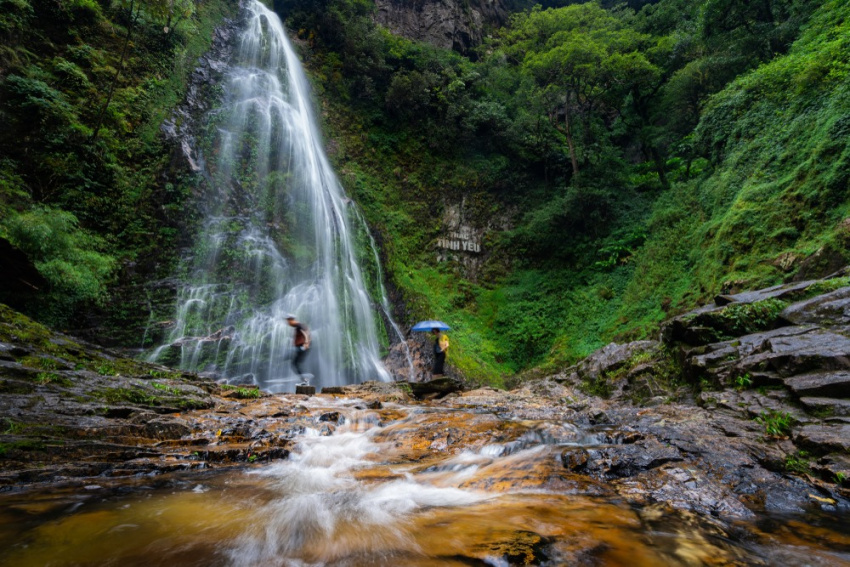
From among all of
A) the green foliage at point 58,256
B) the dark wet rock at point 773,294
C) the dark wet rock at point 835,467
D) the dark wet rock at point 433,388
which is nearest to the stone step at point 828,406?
the dark wet rock at point 835,467

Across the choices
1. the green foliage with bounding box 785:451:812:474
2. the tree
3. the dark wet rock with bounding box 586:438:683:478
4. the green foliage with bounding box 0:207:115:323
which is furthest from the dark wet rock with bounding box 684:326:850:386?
the tree

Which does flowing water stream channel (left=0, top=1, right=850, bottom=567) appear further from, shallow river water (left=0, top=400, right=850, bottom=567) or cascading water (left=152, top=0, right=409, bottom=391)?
cascading water (left=152, top=0, right=409, bottom=391)

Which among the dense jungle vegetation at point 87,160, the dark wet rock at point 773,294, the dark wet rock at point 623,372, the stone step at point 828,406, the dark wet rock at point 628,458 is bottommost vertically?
the dark wet rock at point 628,458

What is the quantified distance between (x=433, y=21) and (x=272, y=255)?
919 inches

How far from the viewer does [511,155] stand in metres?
21.8

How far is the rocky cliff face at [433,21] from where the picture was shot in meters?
26.1

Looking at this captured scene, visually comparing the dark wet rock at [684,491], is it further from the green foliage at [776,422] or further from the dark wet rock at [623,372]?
the dark wet rock at [623,372]

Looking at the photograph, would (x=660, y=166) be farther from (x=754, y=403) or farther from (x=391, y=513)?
(x=391, y=513)

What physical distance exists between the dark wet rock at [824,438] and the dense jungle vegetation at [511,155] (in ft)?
17.2

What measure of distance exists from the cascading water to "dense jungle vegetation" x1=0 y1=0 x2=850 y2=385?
1.23 m

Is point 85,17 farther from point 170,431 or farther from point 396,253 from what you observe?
point 170,431

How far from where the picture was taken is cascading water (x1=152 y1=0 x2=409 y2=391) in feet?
36.3

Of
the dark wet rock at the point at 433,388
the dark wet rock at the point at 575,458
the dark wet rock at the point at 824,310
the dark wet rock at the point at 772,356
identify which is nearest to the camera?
the dark wet rock at the point at 575,458

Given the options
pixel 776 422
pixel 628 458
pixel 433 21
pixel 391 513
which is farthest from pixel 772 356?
pixel 433 21
